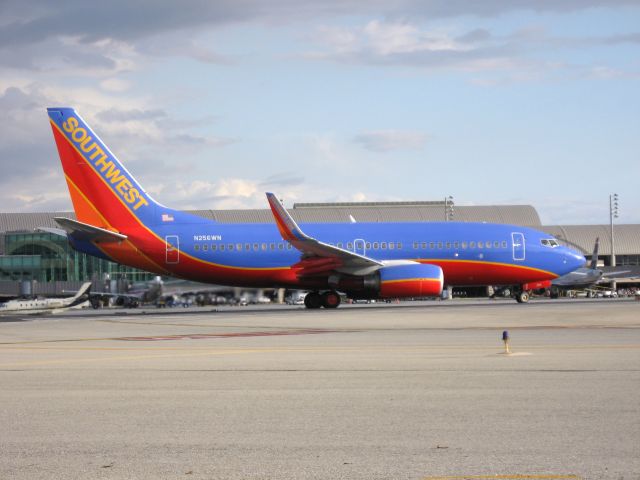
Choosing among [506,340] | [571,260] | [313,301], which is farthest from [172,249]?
[506,340]

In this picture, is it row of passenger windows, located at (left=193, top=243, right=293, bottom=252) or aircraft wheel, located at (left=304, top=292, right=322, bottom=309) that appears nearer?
row of passenger windows, located at (left=193, top=243, right=293, bottom=252)

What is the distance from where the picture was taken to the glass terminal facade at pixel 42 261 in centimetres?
9644

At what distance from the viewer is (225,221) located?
112m

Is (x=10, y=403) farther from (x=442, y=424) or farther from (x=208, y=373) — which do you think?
(x=442, y=424)

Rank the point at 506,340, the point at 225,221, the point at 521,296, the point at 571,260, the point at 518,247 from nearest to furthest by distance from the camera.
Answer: the point at 506,340 → the point at 518,247 → the point at 571,260 → the point at 521,296 → the point at 225,221

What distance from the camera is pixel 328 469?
28.9 ft

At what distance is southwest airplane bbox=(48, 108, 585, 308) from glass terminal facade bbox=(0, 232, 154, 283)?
51110mm

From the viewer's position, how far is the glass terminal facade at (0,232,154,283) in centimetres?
9644

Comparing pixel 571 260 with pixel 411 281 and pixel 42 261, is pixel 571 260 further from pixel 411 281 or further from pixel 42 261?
pixel 42 261

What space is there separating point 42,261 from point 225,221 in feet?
75.6

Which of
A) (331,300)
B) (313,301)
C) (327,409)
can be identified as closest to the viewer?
(327,409)

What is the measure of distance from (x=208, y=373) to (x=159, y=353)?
204 inches

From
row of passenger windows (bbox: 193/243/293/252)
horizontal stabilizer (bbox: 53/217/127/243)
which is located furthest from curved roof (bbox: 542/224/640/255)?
horizontal stabilizer (bbox: 53/217/127/243)

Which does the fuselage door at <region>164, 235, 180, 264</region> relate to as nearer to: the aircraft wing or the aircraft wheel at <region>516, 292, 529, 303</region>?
the aircraft wing
